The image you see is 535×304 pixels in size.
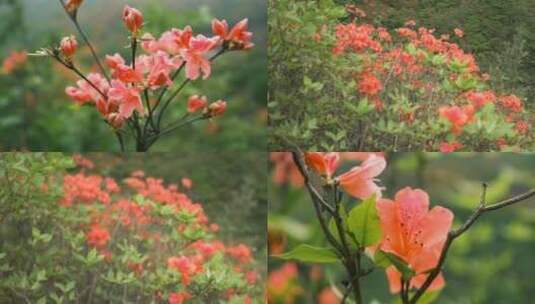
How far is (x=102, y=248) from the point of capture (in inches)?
81.6

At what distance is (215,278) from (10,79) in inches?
44.7

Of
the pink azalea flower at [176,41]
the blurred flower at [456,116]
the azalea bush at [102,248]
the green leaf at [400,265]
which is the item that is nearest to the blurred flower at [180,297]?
the azalea bush at [102,248]

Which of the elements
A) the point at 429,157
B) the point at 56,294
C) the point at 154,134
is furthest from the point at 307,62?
the point at 56,294

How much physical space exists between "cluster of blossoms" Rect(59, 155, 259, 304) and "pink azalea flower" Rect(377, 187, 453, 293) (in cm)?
104

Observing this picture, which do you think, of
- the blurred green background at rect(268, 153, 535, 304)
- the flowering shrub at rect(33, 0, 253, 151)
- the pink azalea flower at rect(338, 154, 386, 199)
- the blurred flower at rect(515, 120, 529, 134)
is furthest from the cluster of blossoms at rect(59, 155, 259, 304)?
the pink azalea flower at rect(338, 154, 386, 199)

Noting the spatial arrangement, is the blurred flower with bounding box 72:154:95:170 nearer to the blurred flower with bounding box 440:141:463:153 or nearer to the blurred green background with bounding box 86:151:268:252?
the blurred green background with bounding box 86:151:268:252

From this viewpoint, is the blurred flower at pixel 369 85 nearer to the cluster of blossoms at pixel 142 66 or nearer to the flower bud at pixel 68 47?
the cluster of blossoms at pixel 142 66

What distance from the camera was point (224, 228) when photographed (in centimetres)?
215

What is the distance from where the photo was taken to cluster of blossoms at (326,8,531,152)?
2.29 metres

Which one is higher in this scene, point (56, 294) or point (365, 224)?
point (365, 224)

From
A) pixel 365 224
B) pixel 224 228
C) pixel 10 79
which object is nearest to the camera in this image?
pixel 365 224

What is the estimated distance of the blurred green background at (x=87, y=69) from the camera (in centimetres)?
259

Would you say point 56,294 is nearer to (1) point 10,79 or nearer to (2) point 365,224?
(1) point 10,79

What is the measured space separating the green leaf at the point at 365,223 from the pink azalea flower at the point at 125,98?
86 cm
